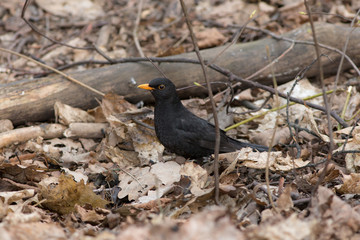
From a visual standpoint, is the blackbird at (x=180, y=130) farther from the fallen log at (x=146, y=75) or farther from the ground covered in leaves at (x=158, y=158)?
the fallen log at (x=146, y=75)

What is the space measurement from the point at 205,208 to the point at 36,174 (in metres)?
1.65

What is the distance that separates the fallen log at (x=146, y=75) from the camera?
5.06 m

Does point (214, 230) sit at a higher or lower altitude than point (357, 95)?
higher

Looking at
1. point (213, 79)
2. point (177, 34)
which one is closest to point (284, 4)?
point (177, 34)

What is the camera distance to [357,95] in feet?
17.1

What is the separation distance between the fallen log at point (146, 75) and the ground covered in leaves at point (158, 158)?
187mm

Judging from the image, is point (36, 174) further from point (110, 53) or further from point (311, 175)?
point (110, 53)

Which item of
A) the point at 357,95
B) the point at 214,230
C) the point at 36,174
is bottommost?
the point at 357,95

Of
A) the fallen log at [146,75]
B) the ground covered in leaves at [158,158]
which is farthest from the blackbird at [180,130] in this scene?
the fallen log at [146,75]

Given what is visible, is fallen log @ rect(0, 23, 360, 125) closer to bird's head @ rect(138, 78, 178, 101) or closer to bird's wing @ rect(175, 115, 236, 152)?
bird's head @ rect(138, 78, 178, 101)

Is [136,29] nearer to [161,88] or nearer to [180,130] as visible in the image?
[161,88]

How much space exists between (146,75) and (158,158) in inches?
49.3

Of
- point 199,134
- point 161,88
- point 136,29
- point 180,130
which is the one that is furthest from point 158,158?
point 136,29

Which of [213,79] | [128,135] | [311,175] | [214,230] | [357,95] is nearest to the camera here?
[214,230]
